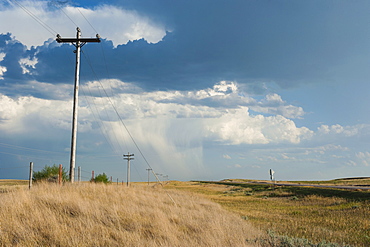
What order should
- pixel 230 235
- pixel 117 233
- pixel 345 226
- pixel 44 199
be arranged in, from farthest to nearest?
pixel 345 226
pixel 44 199
pixel 230 235
pixel 117 233

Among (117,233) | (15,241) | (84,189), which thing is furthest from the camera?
(84,189)

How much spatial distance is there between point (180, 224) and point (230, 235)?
7.62ft

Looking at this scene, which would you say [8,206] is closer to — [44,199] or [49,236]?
[44,199]

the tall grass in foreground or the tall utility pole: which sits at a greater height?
the tall utility pole

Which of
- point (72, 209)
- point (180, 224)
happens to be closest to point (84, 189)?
point (72, 209)

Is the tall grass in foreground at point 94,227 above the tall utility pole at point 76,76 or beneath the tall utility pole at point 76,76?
beneath

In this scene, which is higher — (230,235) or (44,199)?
(44,199)

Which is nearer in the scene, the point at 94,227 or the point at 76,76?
the point at 94,227

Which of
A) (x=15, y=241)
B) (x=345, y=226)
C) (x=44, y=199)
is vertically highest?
(x=44, y=199)

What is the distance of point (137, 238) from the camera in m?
8.77

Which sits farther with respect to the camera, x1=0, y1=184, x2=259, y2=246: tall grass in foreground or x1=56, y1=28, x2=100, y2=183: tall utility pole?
x1=56, y1=28, x2=100, y2=183: tall utility pole

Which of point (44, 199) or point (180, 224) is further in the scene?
point (44, 199)

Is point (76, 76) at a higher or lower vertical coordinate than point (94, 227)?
higher

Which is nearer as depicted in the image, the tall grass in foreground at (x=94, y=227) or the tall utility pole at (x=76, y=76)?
the tall grass in foreground at (x=94, y=227)
